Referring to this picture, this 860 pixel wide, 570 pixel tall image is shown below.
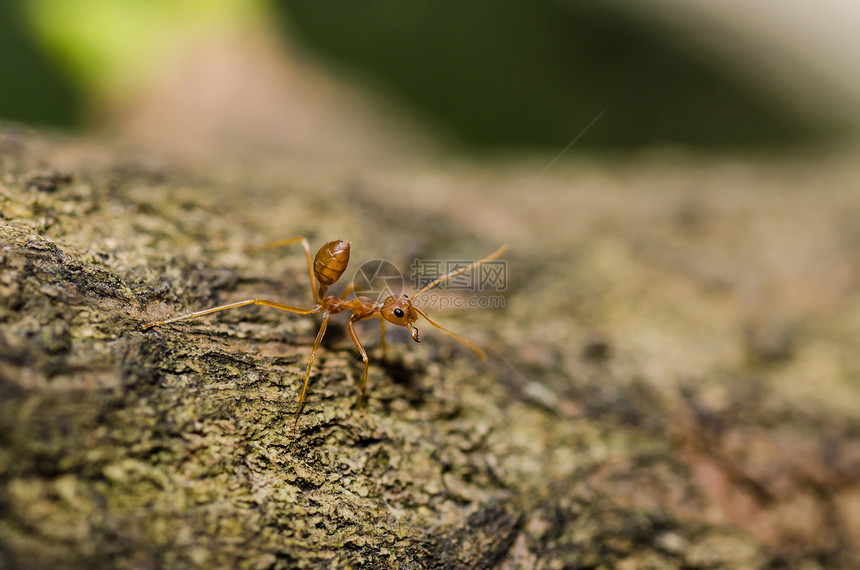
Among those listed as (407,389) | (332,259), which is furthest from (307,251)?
(407,389)

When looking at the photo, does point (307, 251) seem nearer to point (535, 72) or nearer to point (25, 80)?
point (25, 80)

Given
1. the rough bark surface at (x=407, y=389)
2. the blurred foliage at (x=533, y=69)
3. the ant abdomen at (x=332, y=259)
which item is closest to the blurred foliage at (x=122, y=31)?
the blurred foliage at (x=533, y=69)

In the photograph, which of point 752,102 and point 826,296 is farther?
point 752,102

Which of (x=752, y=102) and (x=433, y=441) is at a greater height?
(x=752, y=102)

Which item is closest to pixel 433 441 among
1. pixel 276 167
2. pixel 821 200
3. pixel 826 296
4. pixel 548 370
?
pixel 548 370

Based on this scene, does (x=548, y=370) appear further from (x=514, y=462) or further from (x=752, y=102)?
(x=752, y=102)

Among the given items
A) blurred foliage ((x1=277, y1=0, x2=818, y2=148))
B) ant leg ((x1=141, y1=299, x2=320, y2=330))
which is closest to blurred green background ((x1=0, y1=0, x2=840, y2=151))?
blurred foliage ((x1=277, y1=0, x2=818, y2=148))

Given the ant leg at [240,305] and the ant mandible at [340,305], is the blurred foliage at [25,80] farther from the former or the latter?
the ant leg at [240,305]
